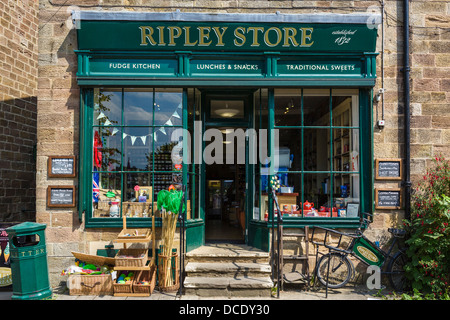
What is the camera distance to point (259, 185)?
671cm

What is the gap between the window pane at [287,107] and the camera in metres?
6.43

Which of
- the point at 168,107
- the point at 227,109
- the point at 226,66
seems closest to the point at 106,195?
the point at 168,107

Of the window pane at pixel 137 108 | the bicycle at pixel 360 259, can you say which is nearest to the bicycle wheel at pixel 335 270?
the bicycle at pixel 360 259

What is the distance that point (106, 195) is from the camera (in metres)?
6.36

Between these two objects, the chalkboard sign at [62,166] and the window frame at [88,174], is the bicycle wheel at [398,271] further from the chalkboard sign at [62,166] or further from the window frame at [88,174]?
the chalkboard sign at [62,166]

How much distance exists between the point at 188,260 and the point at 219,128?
2.59 meters

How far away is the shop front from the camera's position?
20.3ft

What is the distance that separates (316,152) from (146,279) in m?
3.69

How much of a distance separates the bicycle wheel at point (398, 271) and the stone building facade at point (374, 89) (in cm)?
46

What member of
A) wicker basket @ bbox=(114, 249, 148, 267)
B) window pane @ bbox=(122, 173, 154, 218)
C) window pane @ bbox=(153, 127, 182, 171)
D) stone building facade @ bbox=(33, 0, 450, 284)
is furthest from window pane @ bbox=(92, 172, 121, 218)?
wicker basket @ bbox=(114, 249, 148, 267)

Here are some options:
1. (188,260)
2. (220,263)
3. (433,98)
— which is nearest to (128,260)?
(188,260)

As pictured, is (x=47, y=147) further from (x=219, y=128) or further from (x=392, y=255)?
(x=392, y=255)

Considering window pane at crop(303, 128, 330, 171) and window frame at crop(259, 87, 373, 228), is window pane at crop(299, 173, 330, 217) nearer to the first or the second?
window frame at crop(259, 87, 373, 228)

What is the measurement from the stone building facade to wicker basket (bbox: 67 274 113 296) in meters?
0.61
